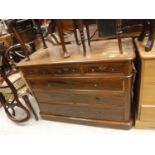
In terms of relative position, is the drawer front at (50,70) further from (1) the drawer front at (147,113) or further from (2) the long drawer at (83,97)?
(1) the drawer front at (147,113)

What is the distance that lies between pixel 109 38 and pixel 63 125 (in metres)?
1.06

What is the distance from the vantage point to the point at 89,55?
4.25ft

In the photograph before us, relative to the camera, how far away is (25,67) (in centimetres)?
146

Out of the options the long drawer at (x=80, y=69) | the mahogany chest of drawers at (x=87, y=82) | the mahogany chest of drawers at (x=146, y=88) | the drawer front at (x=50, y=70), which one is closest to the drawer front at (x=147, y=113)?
the mahogany chest of drawers at (x=146, y=88)

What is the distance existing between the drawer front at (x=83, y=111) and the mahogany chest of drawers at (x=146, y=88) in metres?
0.19

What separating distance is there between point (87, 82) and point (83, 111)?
395 millimetres

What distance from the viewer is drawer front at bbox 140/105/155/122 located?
1.41 metres

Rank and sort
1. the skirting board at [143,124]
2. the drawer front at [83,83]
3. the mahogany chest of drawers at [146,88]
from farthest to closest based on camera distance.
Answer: the skirting board at [143,124]
the drawer front at [83,83]
the mahogany chest of drawers at [146,88]

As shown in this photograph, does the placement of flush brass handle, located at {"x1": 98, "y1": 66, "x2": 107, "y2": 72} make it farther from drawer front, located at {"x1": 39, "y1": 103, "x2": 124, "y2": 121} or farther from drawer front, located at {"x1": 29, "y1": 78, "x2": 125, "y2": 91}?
drawer front, located at {"x1": 39, "y1": 103, "x2": 124, "y2": 121}

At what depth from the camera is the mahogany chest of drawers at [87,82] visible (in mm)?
1250

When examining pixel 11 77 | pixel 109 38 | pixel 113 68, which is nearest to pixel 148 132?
pixel 113 68

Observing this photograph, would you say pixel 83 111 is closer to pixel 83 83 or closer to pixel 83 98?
pixel 83 98

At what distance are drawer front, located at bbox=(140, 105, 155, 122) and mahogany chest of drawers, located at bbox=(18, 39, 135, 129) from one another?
115mm
